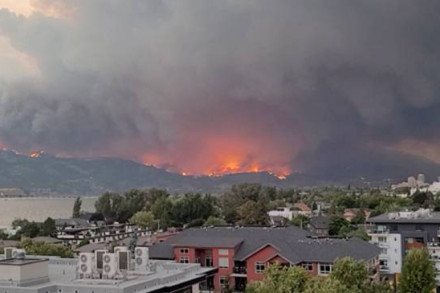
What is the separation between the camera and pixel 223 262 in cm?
4709

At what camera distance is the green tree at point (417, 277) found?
38.6 meters

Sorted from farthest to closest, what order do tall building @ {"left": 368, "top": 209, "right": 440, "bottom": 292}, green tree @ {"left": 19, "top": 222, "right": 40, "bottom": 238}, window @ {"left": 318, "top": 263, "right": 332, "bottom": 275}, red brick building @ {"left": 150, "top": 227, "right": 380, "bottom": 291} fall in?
green tree @ {"left": 19, "top": 222, "right": 40, "bottom": 238}, tall building @ {"left": 368, "top": 209, "right": 440, "bottom": 292}, red brick building @ {"left": 150, "top": 227, "right": 380, "bottom": 291}, window @ {"left": 318, "top": 263, "right": 332, "bottom": 275}

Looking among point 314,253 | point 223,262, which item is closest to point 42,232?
point 223,262

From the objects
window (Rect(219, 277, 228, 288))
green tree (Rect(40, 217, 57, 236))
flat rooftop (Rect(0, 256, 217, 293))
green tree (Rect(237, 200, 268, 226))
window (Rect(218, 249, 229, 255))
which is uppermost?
green tree (Rect(237, 200, 268, 226))

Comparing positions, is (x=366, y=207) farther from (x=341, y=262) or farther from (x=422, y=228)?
(x=341, y=262)

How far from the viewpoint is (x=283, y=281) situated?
31281 millimetres

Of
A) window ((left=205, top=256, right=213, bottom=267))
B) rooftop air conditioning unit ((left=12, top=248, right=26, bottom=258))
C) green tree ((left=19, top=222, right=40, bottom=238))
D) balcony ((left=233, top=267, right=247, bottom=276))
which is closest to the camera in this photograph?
rooftop air conditioning unit ((left=12, top=248, right=26, bottom=258))

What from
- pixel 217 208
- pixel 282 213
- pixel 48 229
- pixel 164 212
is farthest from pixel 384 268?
pixel 282 213

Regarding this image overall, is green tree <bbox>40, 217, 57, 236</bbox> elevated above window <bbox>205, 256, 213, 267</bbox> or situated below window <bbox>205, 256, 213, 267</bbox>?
above

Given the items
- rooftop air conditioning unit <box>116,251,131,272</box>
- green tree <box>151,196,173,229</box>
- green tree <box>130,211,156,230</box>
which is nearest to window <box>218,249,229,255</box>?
rooftop air conditioning unit <box>116,251,131,272</box>

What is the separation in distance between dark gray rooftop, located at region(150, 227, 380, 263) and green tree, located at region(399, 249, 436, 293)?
11.8 ft

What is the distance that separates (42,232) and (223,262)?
38.7 m

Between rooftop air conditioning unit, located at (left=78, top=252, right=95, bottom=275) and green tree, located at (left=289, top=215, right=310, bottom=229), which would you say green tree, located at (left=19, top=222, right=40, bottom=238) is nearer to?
green tree, located at (left=289, top=215, right=310, bottom=229)

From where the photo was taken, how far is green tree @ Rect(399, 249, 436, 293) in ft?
127
